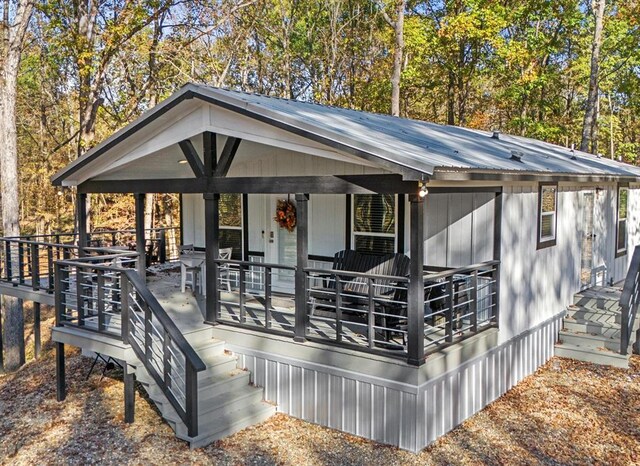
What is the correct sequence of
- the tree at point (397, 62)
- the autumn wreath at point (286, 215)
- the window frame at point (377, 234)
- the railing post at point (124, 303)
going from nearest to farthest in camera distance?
the railing post at point (124, 303)
the window frame at point (377, 234)
the autumn wreath at point (286, 215)
the tree at point (397, 62)

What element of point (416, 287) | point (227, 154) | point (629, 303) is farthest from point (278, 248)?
point (629, 303)

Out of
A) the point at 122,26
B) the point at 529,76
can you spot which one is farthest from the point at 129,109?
the point at 529,76

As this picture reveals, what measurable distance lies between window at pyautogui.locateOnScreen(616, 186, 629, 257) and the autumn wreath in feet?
23.3

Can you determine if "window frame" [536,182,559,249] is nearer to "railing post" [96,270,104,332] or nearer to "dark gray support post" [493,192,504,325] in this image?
"dark gray support post" [493,192,504,325]

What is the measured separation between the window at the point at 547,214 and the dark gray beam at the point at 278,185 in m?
3.50

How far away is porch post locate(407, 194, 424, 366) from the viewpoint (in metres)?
5.62

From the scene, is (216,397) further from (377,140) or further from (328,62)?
(328,62)

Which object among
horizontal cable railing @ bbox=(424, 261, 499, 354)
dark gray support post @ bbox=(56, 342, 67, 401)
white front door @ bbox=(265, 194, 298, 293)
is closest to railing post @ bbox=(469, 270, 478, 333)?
horizontal cable railing @ bbox=(424, 261, 499, 354)

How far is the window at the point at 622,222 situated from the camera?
11867mm

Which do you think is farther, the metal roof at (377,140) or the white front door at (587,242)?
the white front door at (587,242)

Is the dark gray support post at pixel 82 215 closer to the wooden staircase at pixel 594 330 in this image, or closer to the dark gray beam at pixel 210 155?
the dark gray beam at pixel 210 155

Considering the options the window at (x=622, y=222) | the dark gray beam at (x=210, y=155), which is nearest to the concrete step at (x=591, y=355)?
the window at (x=622, y=222)

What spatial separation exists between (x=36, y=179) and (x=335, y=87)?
17.2 meters

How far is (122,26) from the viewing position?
13227mm
